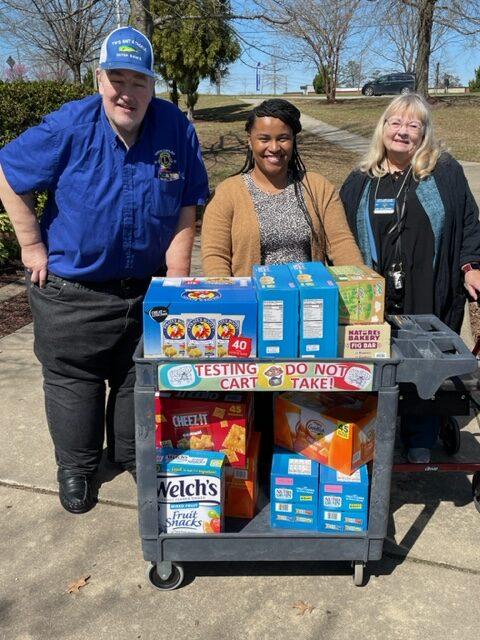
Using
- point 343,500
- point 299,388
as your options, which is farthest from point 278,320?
point 343,500

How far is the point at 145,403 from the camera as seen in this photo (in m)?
2.23

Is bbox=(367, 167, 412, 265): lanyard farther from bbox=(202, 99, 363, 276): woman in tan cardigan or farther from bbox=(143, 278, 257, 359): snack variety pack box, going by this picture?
bbox=(143, 278, 257, 359): snack variety pack box

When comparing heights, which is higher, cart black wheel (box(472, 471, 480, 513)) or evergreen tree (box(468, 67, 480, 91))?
evergreen tree (box(468, 67, 480, 91))

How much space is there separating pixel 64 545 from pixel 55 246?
4.27 ft

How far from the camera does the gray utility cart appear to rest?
85.7 inches

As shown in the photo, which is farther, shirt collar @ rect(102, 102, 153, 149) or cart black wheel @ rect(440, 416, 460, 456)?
cart black wheel @ rect(440, 416, 460, 456)

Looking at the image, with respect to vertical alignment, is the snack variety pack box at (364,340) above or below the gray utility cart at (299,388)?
above

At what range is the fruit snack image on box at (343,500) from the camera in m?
2.45

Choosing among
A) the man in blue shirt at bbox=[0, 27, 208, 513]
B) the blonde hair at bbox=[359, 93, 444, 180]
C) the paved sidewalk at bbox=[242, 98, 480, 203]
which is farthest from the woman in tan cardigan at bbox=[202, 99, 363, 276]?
the paved sidewalk at bbox=[242, 98, 480, 203]

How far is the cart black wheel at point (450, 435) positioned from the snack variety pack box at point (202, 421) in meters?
1.41

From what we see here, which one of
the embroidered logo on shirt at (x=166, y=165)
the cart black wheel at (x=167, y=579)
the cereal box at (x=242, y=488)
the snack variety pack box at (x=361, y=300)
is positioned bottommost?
the cart black wheel at (x=167, y=579)

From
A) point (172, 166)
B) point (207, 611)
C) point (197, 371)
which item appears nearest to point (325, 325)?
point (197, 371)

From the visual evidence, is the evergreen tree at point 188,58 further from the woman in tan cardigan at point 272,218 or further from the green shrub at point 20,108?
the woman in tan cardigan at point 272,218

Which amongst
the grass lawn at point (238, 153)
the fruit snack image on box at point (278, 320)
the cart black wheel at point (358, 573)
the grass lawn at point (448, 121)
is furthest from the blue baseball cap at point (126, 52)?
the grass lawn at point (448, 121)
